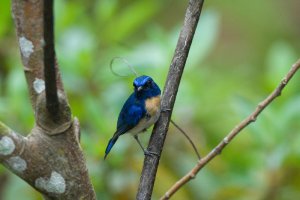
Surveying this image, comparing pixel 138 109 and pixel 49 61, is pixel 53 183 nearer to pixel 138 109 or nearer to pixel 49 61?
pixel 49 61

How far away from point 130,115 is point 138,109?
7 cm

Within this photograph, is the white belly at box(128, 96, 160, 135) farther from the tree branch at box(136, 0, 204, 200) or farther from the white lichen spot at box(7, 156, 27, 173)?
the white lichen spot at box(7, 156, 27, 173)

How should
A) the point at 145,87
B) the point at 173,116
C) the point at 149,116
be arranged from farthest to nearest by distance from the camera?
the point at 173,116, the point at 145,87, the point at 149,116

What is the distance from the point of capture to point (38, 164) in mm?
2377

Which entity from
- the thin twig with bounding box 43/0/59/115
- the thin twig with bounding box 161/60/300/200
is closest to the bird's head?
the thin twig with bounding box 161/60/300/200

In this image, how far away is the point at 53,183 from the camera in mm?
2395

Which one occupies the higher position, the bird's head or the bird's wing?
the bird's head

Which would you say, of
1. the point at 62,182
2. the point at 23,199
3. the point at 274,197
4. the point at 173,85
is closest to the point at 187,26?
the point at 173,85

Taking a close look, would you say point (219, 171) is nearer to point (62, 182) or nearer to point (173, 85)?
point (173, 85)

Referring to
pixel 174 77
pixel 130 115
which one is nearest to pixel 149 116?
pixel 130 115

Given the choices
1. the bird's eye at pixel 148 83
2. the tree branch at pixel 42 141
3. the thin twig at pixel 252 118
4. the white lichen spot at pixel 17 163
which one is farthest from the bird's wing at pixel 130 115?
the white lichen spot at pixel 17 163

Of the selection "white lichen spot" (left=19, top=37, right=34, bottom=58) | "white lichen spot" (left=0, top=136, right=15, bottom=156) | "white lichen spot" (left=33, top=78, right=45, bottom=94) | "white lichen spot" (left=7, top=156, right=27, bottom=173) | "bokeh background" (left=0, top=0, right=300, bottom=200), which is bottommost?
"bokeh background" (left=0, top=0, right=300, bottom=200)

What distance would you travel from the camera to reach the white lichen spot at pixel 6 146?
227cm

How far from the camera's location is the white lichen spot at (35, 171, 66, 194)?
239 cm
